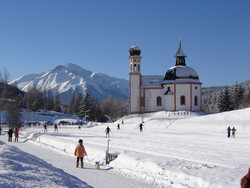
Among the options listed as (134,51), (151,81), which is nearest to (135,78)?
(151,81)

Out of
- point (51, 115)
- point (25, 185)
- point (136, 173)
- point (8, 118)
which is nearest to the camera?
point (25, 185)

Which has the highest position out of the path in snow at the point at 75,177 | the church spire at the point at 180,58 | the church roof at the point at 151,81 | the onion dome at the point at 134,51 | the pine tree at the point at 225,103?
the onion dome at the point at 134,51

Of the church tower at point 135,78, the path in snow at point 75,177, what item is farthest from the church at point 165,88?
the path in snow at point 75,177

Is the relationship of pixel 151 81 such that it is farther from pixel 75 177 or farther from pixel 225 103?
pixel 75 177

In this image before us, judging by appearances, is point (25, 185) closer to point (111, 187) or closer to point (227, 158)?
point (111, 187)

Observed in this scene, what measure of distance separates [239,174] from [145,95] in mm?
47504

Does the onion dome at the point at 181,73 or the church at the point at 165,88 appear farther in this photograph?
the onion dome at the point at 181,73

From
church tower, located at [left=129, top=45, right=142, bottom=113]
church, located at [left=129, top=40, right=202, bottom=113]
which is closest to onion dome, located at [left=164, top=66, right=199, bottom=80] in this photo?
church, located at [left=129, top=40, right=202, bottom=113]

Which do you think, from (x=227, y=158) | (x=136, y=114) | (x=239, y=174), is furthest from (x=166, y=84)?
(x=239, y=174)

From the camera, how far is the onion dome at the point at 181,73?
182 ft

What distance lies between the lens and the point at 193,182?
30.6ft

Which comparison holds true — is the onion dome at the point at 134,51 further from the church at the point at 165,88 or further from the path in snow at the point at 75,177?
the path in snow at the point at 75,177

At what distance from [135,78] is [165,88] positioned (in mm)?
6519

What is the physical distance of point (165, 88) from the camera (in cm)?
5675
